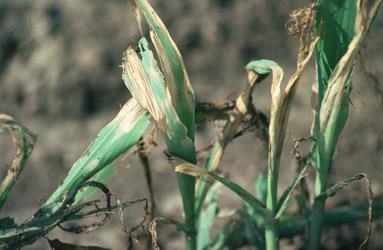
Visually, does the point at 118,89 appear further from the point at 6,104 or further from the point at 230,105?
the point at 230,105

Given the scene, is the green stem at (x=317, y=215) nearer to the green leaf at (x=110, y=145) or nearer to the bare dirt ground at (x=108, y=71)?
the green leaf at (x=110, y=145)

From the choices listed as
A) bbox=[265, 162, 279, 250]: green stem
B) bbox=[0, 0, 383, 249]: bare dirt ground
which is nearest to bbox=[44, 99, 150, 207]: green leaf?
bbox=[265, 162, 279, 250]: green stem

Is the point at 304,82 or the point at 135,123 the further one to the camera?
the point at 304,82

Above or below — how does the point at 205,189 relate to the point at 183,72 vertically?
below

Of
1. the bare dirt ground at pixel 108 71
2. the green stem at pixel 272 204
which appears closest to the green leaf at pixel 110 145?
the green stem at pixel 272 204

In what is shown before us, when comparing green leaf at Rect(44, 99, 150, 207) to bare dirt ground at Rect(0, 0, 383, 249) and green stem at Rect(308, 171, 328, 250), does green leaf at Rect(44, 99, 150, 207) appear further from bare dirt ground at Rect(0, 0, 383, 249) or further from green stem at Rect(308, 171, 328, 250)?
bare dirt ground at Rect(0, 0, 383, 249)

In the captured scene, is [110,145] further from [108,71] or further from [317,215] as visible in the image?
[108,71]

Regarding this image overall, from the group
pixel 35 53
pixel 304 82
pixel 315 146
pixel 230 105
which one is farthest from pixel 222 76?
pixel 315 146

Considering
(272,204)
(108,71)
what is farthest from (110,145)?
(108,71)

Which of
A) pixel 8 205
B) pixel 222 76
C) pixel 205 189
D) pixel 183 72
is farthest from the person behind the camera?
pixel 222 76
